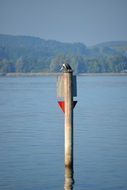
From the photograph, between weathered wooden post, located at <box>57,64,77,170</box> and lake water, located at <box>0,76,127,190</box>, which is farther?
lake water, located at <box>0,76,127,190</box>

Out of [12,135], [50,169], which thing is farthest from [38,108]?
[50,169]

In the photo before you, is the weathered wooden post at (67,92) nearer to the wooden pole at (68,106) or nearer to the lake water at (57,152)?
the wooden pole at (68,106)

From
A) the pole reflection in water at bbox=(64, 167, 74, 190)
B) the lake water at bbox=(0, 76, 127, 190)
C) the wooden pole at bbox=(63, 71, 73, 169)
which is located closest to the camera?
the wooden pole at bbox=(63, 71, 73, 169)

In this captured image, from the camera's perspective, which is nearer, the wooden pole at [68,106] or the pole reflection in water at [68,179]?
the wooden pole at [68,106]

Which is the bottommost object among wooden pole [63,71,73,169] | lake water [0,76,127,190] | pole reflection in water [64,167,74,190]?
lake water [0,76,127,190]

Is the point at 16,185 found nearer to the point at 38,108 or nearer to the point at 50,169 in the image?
the point at 50,169

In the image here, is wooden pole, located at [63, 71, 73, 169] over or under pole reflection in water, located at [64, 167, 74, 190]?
over

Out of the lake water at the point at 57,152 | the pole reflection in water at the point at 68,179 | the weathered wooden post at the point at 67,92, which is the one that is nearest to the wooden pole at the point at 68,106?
the weathered wooden post at the point at 67,92

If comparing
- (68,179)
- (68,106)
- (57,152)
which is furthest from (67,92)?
(57,152)

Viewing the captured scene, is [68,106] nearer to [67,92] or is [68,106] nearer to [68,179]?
[67,92]

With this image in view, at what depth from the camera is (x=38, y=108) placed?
185 feet

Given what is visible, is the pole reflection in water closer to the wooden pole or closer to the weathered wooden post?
the wooden pole

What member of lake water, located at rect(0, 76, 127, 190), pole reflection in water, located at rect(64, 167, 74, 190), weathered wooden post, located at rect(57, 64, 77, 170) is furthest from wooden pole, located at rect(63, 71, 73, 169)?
lake water, located at rect(0, 76, 127, 190)

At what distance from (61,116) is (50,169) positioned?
21251 millimetres
